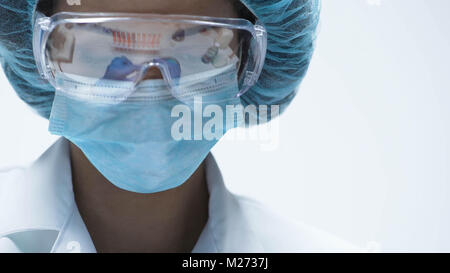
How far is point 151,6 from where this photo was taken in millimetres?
1471

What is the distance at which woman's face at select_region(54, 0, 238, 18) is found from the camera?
4.82 feet

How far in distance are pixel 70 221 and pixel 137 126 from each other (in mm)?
480

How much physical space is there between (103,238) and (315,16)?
1092 mm

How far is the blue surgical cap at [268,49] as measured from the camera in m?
1.70

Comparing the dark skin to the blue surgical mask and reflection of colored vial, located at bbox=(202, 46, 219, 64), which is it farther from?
reflection of colored vial, located at bbox=(202, 46, 219, 64)

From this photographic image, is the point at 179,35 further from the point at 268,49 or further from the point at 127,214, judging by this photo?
the point at 127,214

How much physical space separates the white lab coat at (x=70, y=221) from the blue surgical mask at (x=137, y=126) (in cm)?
24

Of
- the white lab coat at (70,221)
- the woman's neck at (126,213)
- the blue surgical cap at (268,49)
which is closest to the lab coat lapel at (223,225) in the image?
the white lab coat at (70,221)

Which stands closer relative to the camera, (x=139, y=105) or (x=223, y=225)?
(x=139, y=105)

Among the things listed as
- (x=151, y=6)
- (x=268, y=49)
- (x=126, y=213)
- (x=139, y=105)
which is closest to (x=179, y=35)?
(x=151, y=6)

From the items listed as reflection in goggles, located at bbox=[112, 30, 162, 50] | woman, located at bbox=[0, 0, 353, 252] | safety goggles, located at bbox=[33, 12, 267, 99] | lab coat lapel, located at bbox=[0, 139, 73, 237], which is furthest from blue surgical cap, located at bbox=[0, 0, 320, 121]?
reflection in goggles, located at bbox=[112, 30, 162, 50]

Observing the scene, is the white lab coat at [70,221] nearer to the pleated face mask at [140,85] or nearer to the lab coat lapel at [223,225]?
the lab coat lapel at [223,225]
